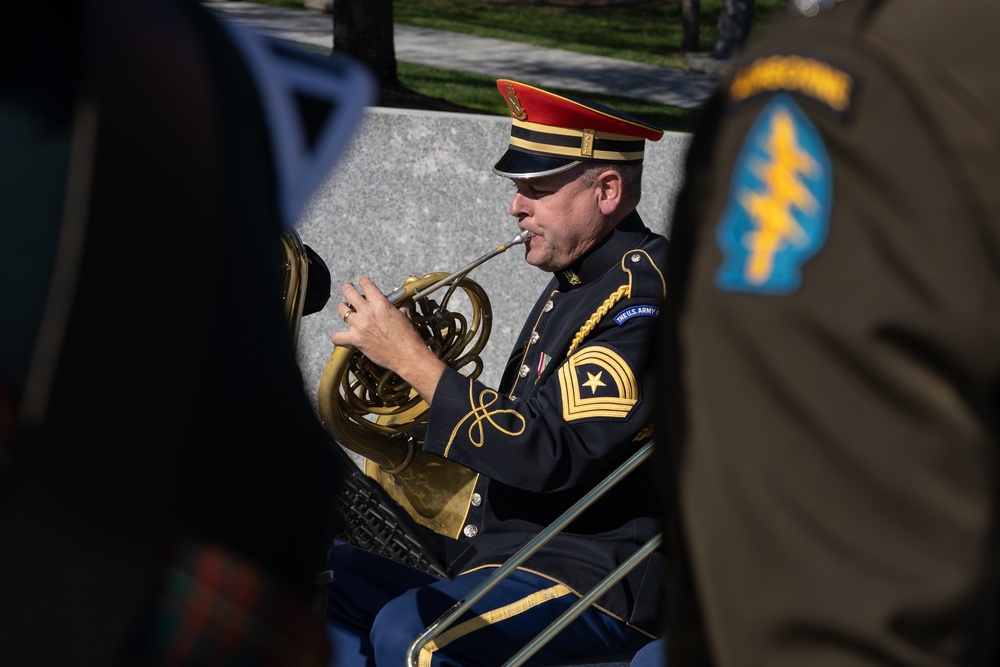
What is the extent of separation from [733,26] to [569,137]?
31.7 feet

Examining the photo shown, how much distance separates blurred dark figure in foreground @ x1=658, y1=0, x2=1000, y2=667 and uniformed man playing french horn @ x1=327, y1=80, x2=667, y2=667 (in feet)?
5.46

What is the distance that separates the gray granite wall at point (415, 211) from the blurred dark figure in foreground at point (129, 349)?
4.07 metres

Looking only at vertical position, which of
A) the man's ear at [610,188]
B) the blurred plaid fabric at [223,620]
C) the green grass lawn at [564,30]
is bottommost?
the green grass lawn at [564,30]

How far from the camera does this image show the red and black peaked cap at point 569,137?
3014 millimetres

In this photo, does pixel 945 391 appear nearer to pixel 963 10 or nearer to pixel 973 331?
pixel 973 331

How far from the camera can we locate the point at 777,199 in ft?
2.50

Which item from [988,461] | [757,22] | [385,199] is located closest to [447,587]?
[988,461]

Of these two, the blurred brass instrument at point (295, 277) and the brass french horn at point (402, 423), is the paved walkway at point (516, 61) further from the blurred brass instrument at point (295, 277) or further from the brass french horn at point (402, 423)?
the blurred brass instrument at point (295, 277)

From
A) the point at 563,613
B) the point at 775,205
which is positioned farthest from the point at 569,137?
the point at 775,205

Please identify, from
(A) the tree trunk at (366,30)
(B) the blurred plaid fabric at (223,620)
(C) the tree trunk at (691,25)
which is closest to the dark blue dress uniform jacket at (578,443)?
(B) the blurred plaid fabric at (223,620)

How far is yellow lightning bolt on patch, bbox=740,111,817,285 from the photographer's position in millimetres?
750

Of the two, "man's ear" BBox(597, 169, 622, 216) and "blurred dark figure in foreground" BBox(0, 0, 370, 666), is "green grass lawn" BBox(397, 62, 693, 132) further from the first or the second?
"blurred dark figure in foreground" BBox(0, 0, 370, 666)

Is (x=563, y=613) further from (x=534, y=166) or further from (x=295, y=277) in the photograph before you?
(x=534, y=166)

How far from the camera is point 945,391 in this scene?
0.69 m
